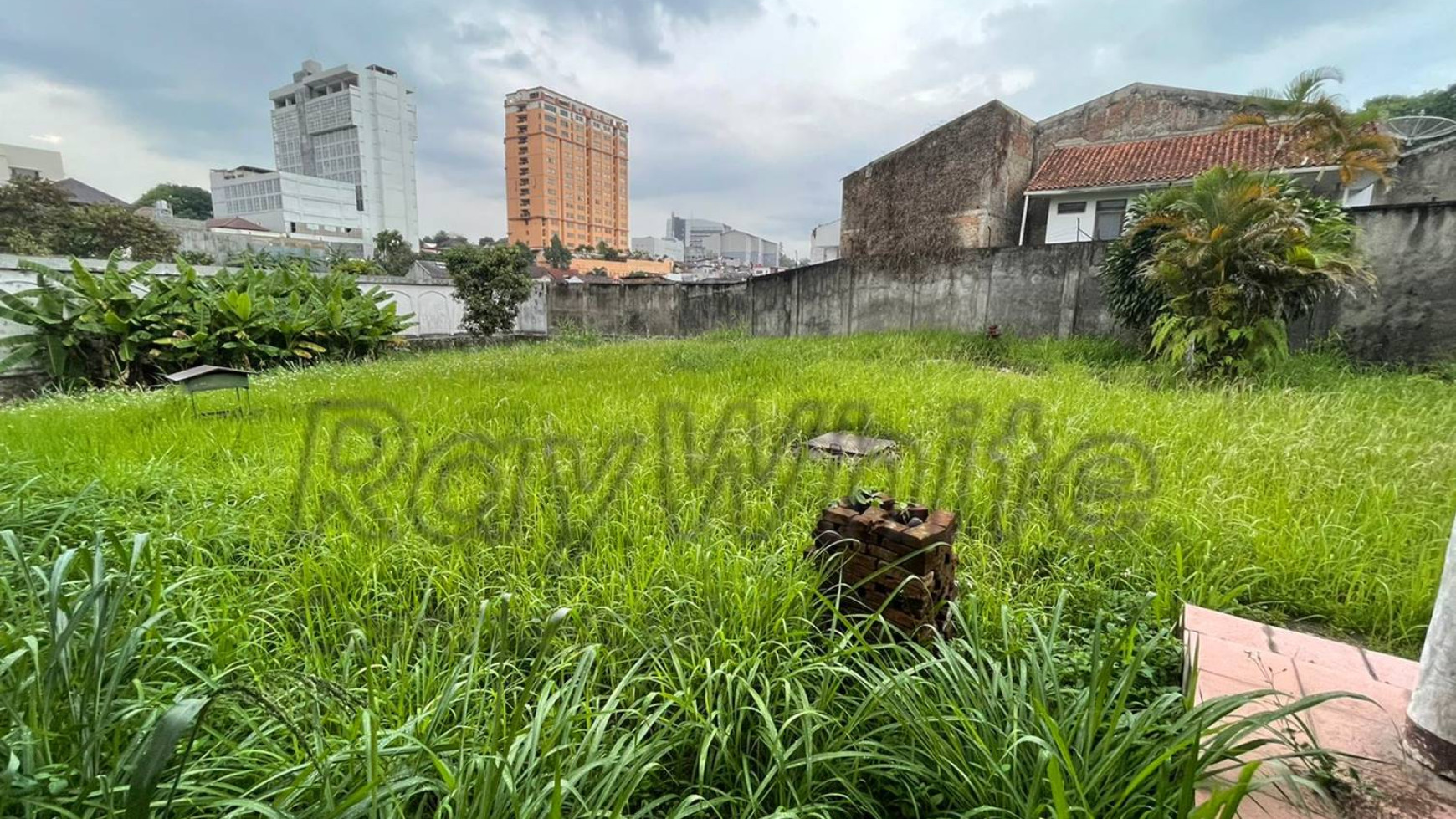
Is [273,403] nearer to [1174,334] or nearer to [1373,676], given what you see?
[1373,676]

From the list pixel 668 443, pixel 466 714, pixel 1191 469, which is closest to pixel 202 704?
pixel 466 714

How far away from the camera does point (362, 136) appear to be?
170 ft

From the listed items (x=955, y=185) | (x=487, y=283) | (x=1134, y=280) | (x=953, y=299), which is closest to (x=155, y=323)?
(x=487, y=283)

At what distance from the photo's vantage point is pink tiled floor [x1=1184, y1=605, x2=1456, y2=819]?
3.32ft

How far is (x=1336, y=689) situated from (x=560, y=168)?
55.4 m

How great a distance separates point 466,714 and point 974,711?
44.0 inches

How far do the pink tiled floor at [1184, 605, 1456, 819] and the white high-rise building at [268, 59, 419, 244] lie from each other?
58808 millimetres

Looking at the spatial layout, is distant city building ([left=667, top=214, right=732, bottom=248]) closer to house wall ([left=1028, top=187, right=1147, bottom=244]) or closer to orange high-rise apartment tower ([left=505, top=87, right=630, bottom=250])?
orange high-rise apartment tower ([left=505, top=87, right=630, bottom=250])

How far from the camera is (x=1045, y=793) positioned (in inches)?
41.1

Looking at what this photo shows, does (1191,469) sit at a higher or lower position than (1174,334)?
lower

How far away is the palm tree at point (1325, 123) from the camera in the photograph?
6.25 metres

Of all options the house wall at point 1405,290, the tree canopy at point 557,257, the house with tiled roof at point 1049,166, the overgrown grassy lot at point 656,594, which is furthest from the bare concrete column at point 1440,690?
the tree canopy at point 557,257

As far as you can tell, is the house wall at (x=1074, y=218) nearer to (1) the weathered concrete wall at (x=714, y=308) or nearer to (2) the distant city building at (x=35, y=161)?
(1) the weathered concrete wall at (x=714, y=308)

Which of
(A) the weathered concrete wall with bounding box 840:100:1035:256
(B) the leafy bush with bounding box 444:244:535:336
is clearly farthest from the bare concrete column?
(B) the leafy bush with bounding box 444:244:535:336
